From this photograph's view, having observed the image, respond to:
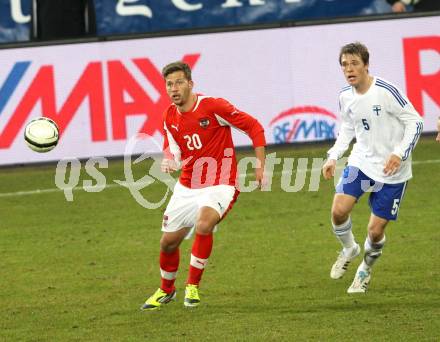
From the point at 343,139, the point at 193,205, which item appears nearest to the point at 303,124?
the point at 343,139

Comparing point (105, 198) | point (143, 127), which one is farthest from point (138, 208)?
point (143, 127)

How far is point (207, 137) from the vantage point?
11.0m

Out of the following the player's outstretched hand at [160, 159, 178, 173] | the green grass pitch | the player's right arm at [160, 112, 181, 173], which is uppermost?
the player's right arm at [160, 112, 181, 173]

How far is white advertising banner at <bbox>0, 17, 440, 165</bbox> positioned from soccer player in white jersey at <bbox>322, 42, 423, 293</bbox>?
7.21 metres

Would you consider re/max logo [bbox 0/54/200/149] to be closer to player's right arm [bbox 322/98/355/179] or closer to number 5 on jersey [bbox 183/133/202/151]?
player's right arm [bbox 322/98/355/179]

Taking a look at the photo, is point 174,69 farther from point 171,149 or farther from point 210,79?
point 210,79

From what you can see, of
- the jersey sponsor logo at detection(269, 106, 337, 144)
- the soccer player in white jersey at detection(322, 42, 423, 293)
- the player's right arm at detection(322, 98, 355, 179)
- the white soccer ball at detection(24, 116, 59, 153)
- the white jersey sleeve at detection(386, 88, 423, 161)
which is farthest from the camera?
the jersey sponsor logo at detection(269, 106, 337, 144)

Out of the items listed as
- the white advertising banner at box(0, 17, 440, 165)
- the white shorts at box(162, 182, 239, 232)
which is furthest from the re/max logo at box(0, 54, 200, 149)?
the white shorts at box(162, 182, 239, 232)

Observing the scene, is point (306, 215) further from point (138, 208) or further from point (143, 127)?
point (143, 127)

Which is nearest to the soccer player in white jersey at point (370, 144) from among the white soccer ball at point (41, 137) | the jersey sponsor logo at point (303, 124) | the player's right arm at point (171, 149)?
the player's right arm at point (171, 149)

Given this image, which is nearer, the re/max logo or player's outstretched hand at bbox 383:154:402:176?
player's outstretched hand at bbox 383:154:402:176

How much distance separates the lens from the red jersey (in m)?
10.9

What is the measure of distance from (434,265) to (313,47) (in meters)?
6.91

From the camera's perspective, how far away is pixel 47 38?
63.7 feet
